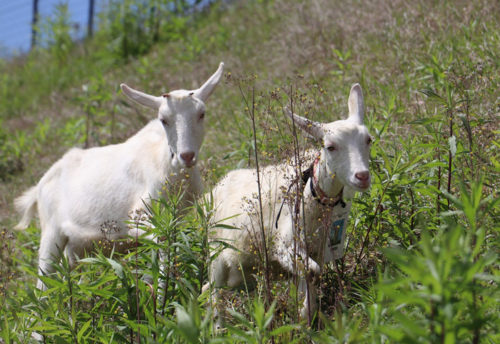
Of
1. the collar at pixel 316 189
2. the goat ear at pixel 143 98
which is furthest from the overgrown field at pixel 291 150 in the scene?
the goat ear at pixel 143 98

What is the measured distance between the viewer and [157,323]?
340 centimetres

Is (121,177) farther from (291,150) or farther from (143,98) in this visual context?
(291,150)

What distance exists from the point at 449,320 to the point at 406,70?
516 cm

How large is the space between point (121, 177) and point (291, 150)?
2.41 metres

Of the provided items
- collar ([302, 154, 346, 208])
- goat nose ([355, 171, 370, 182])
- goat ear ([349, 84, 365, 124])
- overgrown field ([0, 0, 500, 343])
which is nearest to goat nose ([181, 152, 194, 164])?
overgrown field ([0, 0, 500, 343])

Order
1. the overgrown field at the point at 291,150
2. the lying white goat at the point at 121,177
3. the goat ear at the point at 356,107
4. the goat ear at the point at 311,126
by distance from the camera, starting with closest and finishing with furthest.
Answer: the overgrown field at the point at 291,150 → the goat ear at the point at 311,126 → the goat ear at the point at 356,107 → the lying white goat at the point at 121,177

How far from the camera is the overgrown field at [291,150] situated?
2631 mm

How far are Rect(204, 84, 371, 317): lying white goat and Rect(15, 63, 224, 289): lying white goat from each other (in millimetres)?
749

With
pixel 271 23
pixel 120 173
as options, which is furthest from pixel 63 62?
pixel 120 173

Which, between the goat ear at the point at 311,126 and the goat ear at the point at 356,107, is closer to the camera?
the goat ear at the point at 311,126

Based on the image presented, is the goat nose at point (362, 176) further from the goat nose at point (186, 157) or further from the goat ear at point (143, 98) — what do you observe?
the goat ear at point (143, 98)

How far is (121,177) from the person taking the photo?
5520 mm

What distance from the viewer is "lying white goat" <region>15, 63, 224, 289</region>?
4887 mm

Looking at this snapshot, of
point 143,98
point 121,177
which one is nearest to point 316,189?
point 143,98
